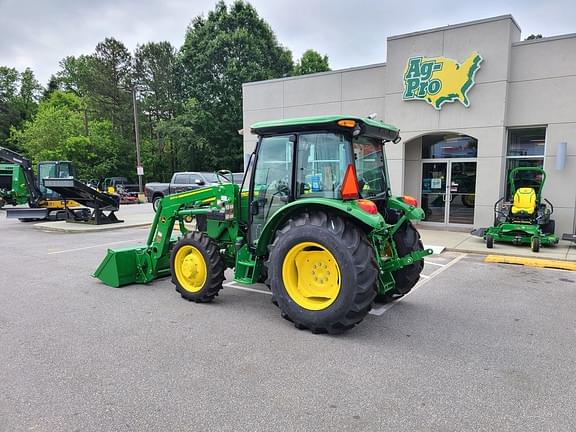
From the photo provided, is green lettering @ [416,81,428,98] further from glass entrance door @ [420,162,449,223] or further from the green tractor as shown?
the green tractor

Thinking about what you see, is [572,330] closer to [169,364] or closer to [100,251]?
[169,364]

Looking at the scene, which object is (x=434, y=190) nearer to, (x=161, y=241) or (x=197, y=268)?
(x=161, y=241)

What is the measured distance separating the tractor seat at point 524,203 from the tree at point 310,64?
89.8 ft

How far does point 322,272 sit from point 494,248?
21.2ft

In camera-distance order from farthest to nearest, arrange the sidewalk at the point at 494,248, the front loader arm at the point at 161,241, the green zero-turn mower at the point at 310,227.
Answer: the sidewalk at the point at 494,248
the front loader arm at the point at 161,241
the green zero-turn mower at the point at 310,227

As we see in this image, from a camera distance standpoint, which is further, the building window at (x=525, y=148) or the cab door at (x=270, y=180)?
the building window at (x=525, y=148)

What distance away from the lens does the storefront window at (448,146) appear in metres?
12.1

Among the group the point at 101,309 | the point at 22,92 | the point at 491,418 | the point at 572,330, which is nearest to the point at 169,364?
the point at 101,309

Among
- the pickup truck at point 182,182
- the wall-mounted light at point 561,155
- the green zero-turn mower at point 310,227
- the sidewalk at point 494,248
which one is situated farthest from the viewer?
the pickup truck at point 182,182

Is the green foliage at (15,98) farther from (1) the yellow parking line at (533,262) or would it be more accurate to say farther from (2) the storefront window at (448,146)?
(1) the yellow parking line at (533,262)

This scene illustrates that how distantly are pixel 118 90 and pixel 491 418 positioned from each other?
41463 mm

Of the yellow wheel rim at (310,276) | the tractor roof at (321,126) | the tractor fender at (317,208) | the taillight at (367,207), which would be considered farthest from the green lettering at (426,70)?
the yellow wheel rim at (310,276)

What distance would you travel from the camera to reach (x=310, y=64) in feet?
116

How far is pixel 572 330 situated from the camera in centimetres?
455
